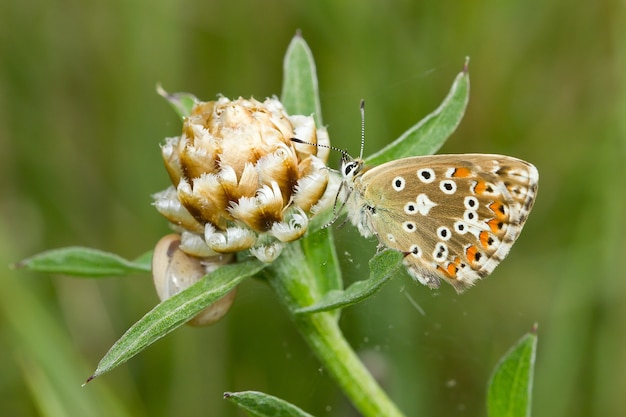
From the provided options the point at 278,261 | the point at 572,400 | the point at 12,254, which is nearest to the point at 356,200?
the point at 278,261

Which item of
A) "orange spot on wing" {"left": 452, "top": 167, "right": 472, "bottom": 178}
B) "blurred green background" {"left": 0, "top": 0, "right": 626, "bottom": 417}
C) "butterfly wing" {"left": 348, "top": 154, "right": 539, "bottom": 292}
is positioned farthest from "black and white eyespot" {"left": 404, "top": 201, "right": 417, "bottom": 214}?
"blurred green background" {"left": 0, "top": 0, "right": 626, "bottom": 417}

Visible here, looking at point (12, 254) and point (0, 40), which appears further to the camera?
point (0, 40)

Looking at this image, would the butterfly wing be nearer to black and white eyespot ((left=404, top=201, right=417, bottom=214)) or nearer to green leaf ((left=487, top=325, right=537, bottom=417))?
black and white eyespot ((left=404, top=201, right=417, bottom=214))

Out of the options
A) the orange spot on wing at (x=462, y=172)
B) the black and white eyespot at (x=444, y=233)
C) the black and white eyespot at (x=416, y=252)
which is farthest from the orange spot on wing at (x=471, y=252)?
the orange spot on wing at (x=462, y=172)

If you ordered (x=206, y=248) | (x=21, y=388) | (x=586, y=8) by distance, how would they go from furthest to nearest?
(x=586, y=8) < (x=21, y=388) < (x=206, y=248)

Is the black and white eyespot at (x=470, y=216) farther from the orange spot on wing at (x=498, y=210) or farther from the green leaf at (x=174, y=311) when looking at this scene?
the green leaf at (x=174, y=311)

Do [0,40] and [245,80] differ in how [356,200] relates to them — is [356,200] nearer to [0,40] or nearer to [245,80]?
[245,80]

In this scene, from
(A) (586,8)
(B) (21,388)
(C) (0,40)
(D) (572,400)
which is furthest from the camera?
(C) (0,40)
